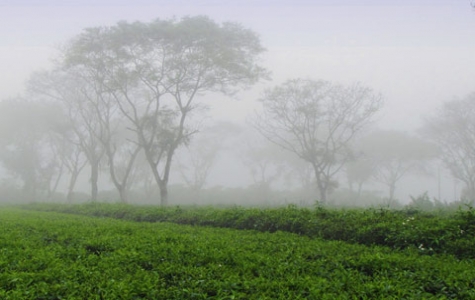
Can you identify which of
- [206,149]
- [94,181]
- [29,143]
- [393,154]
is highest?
[206,149]

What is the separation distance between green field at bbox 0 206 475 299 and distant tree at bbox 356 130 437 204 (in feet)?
158

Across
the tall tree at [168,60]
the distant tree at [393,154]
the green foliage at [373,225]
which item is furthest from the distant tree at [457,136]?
the green foliage at [373,225]

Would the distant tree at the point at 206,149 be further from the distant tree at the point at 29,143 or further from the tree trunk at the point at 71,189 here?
the distant tree at the point at 29,143

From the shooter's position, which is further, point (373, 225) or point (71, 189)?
point (71, 189)

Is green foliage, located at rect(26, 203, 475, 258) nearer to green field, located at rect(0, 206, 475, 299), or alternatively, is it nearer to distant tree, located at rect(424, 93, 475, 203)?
green field, located at rect(0, 206, 475, 299)

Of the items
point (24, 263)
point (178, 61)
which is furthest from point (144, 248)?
point (178, 61)

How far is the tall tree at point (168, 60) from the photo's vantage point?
91.2ft

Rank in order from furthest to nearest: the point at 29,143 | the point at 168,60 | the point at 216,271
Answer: the point at 29,143
the point at 168,60
the point at 216,271

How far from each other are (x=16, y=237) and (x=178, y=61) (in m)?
22.3

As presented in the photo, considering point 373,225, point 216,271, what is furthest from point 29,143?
point 216,271

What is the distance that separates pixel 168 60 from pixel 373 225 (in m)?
23.4

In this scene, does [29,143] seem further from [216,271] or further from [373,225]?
[216,271]

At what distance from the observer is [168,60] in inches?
1133

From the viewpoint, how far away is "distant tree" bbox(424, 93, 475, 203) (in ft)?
134
